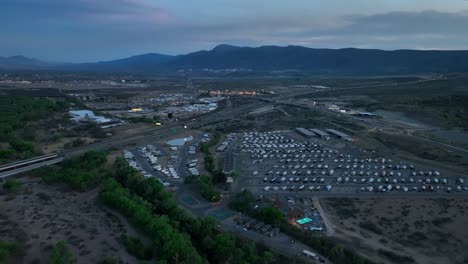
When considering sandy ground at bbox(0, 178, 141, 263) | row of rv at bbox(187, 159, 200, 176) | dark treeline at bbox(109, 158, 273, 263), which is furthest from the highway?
dark treeline at bbox(109, 158, 273, 263)

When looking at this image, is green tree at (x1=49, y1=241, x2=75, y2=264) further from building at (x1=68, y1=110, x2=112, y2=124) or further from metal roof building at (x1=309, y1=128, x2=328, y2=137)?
building at (x1=68, y1=110, x2=112, y2=124)

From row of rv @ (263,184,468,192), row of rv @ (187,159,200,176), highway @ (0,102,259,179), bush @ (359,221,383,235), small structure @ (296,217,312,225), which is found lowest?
bush @ (359,221,383,235)

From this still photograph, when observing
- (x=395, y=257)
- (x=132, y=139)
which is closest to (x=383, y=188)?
(x=395, y=257)

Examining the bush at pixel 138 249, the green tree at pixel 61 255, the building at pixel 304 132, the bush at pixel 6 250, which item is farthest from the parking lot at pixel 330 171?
the bush at pixel 6 250

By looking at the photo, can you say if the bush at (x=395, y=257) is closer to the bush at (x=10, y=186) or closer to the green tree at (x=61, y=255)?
the green tree at (x=61, y=255)

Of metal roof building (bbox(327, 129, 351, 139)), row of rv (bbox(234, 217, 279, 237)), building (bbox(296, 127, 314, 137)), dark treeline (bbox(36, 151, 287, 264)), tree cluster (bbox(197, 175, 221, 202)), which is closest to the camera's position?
A: dark treeline (bbox(36, 151, 287, 264))

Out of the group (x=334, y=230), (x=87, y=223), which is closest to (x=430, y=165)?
(x=334, y=230)

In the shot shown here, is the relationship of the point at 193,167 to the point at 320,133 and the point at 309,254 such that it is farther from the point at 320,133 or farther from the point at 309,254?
the point at 320,133
